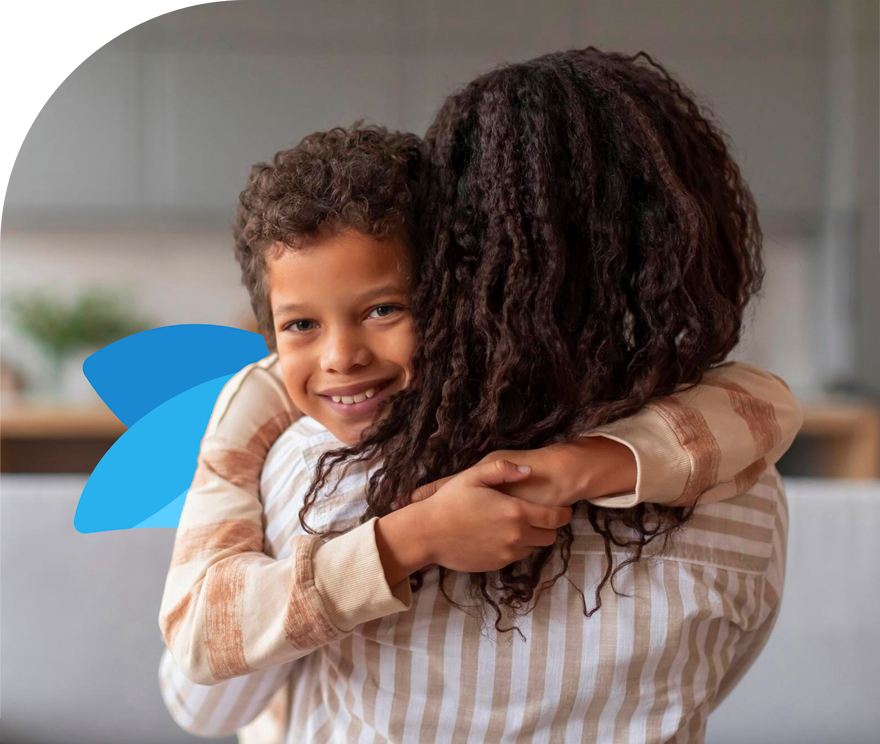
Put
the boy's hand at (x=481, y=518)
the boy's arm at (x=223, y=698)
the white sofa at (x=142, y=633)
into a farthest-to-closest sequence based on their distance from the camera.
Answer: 1. the white sofa at (x=142, y=633)
2. the boy's arm at (x=223, y=698)
3. the boy's hand at (x=481, y=518)

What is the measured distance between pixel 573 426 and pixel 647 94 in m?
0.24

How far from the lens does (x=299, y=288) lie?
0.62 meters

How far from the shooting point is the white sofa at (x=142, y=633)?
114cm

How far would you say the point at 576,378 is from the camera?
0.59 meters

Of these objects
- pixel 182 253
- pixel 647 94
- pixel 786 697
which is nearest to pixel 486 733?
pixel 647 94

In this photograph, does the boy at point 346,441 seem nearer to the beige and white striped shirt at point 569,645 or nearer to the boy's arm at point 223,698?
the beige and white striped shirt at point 569,645

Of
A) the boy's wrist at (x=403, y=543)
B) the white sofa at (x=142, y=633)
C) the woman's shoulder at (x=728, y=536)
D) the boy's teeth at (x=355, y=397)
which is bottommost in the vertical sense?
the white sofa at (x=142, y=633)

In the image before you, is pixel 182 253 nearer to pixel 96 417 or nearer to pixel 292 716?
pixel 96 417

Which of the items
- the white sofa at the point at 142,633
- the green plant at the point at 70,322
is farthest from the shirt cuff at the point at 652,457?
the green plant at the point at 70,322

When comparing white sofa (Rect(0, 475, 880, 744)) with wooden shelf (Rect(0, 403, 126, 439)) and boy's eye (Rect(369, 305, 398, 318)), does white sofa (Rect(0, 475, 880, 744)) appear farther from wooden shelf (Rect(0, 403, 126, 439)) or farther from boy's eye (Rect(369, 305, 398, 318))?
wooden shelf (Rect(0, 403, 126, 439))

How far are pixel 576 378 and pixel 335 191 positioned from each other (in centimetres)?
21

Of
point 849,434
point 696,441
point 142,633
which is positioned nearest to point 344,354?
point 696,441

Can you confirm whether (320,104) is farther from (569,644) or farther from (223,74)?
(569,644)

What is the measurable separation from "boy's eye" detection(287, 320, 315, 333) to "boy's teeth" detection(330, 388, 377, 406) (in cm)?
5
